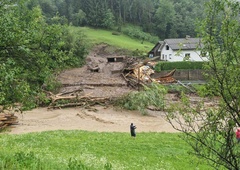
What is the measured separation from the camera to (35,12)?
12.2 m

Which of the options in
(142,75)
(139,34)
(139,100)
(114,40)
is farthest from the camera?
(139,34)

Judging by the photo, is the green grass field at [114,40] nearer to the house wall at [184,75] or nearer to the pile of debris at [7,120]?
the house wall at [184,75]

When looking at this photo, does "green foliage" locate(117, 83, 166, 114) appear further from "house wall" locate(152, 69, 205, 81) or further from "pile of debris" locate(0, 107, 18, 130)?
"house wall" locate(152, 69, 205, 81)

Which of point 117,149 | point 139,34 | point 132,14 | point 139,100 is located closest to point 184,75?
point 139,100

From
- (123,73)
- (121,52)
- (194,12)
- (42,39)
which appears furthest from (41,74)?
(194,12)

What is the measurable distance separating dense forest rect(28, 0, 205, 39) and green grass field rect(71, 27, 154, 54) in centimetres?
568

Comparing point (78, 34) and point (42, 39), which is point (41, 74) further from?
point (78, 34)

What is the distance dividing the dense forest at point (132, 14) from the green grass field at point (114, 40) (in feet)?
18.6

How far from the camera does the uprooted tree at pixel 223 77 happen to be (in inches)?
209

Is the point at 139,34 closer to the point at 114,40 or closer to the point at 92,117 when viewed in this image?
the point at 114,40

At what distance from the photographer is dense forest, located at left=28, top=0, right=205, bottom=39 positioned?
96.8 metres

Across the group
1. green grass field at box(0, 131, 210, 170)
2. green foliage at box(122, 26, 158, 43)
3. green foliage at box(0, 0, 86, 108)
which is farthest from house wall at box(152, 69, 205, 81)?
green foliage at box(0, 0, 86, 108)

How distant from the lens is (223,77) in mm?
5375

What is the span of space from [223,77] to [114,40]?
257 ft
